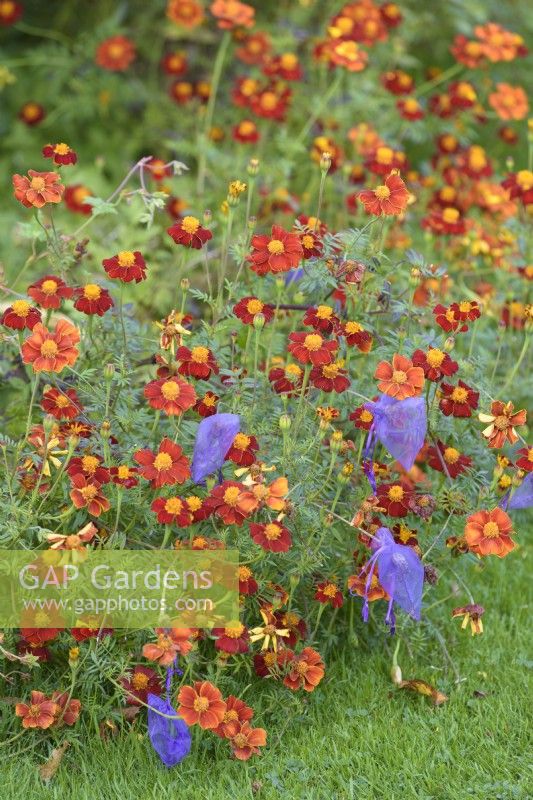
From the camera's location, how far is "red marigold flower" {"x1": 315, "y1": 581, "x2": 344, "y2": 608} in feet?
7.80

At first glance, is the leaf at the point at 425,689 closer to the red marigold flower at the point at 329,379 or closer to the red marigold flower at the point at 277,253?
the red marigold flower at the point at 329,379

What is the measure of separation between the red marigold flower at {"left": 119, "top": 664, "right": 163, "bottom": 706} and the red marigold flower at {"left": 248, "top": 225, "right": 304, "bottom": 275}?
0.82 metres

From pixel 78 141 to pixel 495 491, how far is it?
3.24m

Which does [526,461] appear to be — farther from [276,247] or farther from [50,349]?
[50,349]

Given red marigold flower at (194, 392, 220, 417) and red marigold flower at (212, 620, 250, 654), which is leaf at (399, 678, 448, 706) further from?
red marigold flower at (194, 392, 220, 417)

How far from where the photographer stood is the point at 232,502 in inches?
83.8

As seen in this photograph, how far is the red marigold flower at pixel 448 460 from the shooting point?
2488mm

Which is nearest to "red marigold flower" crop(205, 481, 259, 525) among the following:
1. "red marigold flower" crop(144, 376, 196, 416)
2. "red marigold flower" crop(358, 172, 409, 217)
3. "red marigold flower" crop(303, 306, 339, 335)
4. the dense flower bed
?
the dense flower bed

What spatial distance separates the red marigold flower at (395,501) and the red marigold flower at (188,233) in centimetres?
64

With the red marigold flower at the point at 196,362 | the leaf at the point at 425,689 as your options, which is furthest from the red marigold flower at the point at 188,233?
the leaf at the point at 425,689

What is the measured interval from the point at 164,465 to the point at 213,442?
12cm

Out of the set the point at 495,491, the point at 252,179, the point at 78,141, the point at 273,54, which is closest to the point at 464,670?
the point at 495,491

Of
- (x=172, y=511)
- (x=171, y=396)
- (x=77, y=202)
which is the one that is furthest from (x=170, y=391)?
(x=77, y=202)

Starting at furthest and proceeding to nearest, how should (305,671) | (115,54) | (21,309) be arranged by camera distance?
(115,54) < (305,671) < (21,309)
